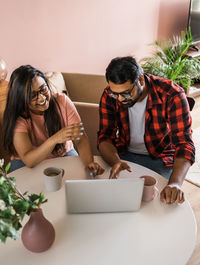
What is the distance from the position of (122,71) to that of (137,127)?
1.30 ft

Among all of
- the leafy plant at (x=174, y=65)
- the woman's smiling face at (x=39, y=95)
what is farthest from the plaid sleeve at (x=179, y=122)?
the leafy plant at (x=174, y=65)

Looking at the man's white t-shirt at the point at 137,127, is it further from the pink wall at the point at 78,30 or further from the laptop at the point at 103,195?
the pink wall at the point at 78,30

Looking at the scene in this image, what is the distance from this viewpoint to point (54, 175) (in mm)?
1227

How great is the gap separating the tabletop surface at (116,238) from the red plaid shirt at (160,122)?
40 cm

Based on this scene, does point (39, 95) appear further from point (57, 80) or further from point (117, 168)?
point (57, 80)

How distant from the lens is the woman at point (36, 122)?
139 centimetres

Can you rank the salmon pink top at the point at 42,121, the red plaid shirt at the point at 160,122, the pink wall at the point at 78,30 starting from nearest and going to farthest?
the red plaid shirt at the point at 160,122 → the salmon pink top at the point at 42,121 → the pink wall at the point at 78,30

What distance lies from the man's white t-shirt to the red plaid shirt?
0.03 m

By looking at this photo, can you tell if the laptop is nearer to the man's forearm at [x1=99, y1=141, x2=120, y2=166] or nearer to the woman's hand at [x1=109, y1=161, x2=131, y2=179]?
the woman's hand at [x1=109, y1=161, x2=131, y2=179]

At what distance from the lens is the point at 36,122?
5.30ft

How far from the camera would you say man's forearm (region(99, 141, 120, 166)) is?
1399 mm

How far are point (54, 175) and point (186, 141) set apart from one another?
0.68m

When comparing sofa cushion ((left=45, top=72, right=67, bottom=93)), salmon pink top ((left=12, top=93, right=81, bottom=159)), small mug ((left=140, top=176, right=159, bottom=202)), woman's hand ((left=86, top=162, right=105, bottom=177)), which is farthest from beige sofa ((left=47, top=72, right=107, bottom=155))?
small mug ((left=140, top=176, right=159, bottom=202))

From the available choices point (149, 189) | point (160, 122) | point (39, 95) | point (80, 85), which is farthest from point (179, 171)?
point (80, 85)
